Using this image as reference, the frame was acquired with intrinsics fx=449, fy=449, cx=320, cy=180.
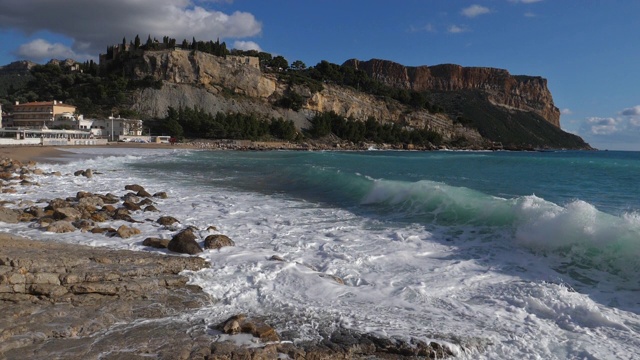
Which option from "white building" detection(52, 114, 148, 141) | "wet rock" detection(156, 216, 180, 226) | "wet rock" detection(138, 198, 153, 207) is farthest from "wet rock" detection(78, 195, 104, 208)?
"white building" detection(52, 114, 148, 141)

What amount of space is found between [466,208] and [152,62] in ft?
275

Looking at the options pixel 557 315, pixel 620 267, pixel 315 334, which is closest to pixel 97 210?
pixel 315 334

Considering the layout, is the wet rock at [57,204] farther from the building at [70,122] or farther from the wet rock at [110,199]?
the building at [70,122]

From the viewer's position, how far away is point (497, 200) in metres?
13.2

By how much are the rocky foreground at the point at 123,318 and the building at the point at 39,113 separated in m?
74.3

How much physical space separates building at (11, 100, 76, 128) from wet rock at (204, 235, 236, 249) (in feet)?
241

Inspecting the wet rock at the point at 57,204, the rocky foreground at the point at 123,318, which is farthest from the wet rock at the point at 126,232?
the wet rock at the point at 57,204

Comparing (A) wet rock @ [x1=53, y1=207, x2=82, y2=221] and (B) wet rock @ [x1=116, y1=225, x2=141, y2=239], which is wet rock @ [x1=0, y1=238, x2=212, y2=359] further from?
(A) wet rock @ [x1=53, y1=207, x2=82, y2=221]

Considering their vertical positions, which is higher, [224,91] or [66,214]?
[224,91]

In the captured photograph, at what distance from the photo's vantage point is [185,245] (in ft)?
27.3

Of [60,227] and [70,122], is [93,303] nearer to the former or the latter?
[60,227]

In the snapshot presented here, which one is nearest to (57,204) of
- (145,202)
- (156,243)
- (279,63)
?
(145,202)

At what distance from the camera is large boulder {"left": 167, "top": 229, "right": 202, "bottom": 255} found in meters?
8.27

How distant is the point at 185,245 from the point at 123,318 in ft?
9.38
